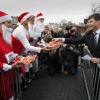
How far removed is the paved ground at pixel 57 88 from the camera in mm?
4788

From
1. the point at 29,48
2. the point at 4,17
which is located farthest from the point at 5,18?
the point at 29,48

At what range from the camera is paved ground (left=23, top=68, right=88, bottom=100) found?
4.79 metres

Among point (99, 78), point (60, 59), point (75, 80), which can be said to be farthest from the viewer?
point (60, 59)

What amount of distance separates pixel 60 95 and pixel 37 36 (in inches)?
89.5

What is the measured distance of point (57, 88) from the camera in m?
5.35

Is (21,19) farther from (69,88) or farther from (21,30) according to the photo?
(69,88)

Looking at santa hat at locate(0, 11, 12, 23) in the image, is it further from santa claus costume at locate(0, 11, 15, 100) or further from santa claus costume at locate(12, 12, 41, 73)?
santa claus costume at locate(12, 12, 41, 73)

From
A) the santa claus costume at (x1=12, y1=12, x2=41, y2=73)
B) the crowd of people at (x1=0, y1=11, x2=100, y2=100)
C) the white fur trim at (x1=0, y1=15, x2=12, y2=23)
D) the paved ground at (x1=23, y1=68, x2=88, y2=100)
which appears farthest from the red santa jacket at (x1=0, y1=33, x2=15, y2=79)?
the paved ground at (x1=23, y1=68, x2=88, y2=100)

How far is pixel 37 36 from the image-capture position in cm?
628

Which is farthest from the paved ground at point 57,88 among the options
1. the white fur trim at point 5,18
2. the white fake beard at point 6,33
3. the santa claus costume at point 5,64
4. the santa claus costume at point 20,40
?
the white fur trim at point 5,18

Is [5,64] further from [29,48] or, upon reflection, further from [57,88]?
[57,88]

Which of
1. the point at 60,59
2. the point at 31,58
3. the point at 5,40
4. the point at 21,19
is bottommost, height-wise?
the point at 60,59

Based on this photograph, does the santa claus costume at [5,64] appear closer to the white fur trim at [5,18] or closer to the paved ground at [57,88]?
the white fur trim at [5,18]

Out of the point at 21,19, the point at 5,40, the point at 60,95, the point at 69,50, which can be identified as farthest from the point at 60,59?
the point at 5,40
